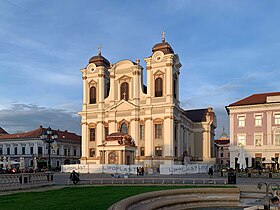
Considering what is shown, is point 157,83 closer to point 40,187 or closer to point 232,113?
point 232,113

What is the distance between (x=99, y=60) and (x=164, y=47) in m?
15.6

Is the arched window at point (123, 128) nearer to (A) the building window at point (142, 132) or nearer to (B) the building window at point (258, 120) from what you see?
(A) the building window at point (142, 132)

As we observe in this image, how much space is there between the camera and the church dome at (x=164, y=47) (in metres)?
65.1

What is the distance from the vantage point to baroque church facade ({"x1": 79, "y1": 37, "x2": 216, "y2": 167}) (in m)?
62.0

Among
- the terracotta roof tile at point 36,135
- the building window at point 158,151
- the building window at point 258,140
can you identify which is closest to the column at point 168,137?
the building window at point 158,151

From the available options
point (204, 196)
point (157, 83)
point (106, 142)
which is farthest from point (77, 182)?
point (157, 83)

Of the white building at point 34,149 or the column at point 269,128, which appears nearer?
the column at point 269,128

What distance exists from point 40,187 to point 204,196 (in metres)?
11.8

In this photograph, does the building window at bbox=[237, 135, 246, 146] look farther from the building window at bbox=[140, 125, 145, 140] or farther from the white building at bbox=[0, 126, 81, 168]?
the white building at bbox=[0, 126, 81, 168]

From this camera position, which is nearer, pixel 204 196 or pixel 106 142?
pixel 204 196

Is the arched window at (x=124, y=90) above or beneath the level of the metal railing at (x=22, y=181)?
above

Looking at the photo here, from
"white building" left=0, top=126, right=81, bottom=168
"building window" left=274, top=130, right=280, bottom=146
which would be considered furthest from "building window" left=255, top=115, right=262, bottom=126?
"white building" left=0, top=126, right=81, bottom=168

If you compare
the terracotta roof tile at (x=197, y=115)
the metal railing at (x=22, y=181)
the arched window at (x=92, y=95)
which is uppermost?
the arched window at (x=92, y=95)

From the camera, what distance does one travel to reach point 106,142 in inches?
2115
